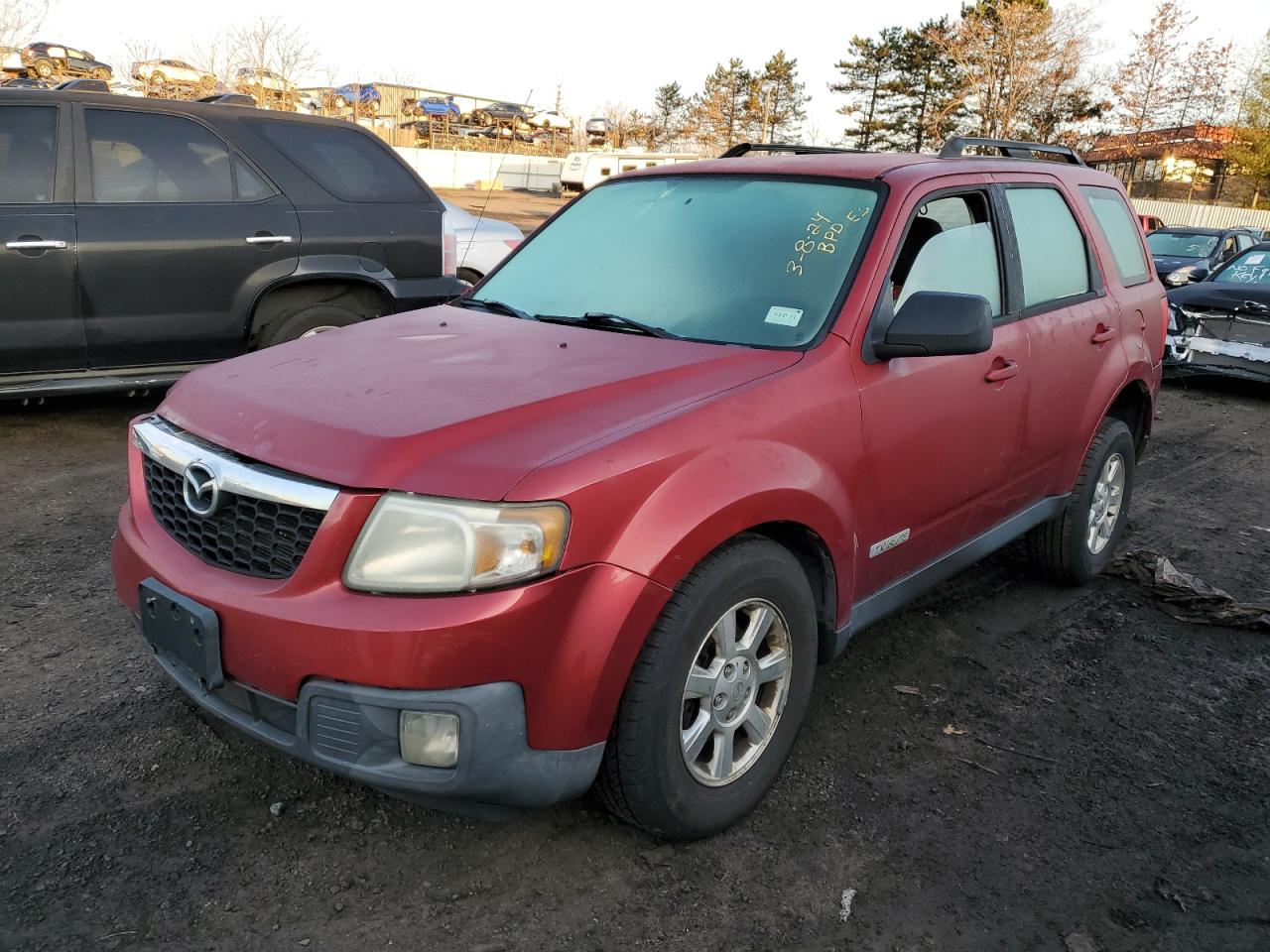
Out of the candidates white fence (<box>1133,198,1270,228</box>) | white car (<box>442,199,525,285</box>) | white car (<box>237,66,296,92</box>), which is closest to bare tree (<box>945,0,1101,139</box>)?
A: white fence (<box>1133,198,1270,228</box>)

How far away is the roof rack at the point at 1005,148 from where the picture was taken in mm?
4070

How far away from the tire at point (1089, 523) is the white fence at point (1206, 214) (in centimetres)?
3556

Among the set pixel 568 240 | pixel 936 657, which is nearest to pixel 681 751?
pixel 936 657

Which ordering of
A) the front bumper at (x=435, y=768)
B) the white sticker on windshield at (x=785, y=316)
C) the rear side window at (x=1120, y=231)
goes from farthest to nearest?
the rear side window at (x=1120, y=231)
the white sticker on windshield at (x=785, y=316)
the front bumper at (x=435, y=768)

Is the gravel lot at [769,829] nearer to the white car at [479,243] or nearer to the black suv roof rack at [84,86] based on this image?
the black suv roof rack at [84,86]

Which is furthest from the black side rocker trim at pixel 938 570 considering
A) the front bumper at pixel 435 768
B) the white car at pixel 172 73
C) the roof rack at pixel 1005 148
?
the white car at pixel 172 73

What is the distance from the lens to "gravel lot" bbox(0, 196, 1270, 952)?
2.44m

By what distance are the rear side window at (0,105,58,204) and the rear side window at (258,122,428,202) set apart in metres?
1.18

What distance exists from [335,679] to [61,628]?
6.88 ft

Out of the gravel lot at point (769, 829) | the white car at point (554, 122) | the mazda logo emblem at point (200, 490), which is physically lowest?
the gravel lot at point (769, 829)

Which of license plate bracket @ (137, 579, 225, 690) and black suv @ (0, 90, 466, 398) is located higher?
black suv @ (0, 90, 466, 398)

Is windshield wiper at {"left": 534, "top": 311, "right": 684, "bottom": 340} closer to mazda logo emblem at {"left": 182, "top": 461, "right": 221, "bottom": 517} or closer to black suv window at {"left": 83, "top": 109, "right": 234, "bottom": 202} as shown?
mazda logo emblem at {"left": 182, "top": 461, "right": 221, "bottom": 517}

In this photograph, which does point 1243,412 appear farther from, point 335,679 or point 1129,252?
point 335,679

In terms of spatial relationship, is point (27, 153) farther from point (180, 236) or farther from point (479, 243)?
point (479, 243)
